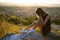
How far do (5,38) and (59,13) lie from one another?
2.73ft

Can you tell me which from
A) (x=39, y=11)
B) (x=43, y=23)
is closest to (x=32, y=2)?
(x=39, y=11)

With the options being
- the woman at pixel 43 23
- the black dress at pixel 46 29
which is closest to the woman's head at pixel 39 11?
the woman at pixel 43 23

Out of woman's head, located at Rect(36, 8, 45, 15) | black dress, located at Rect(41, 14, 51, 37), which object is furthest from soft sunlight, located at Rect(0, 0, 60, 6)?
black dress, located at Rect(41, 14, 51, 37)

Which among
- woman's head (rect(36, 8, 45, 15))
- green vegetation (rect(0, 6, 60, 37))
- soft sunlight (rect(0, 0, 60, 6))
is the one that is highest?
soft sunlight (rect(0, 0, 60, 6))

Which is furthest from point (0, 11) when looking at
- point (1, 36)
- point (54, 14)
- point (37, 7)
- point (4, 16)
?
point (54, 14)

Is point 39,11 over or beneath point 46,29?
over

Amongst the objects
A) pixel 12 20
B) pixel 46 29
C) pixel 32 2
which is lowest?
pixel 46 29

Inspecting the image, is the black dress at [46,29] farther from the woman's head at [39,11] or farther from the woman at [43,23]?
the woman's head at [39,11]

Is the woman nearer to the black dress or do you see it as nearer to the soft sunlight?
the black dress

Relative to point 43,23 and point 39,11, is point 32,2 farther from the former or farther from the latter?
point 43,23

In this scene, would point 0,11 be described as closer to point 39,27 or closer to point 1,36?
point 1,36

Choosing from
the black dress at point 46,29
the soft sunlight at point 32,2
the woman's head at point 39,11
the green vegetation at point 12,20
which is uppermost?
the soft sunlight at point 32,2

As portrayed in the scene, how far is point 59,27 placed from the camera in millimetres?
2102

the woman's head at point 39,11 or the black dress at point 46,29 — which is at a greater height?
the woman's head at point 39,11
